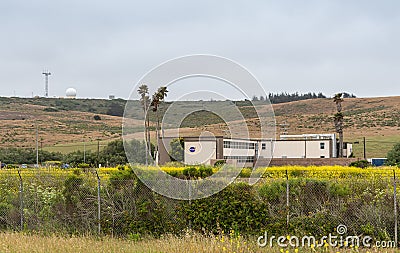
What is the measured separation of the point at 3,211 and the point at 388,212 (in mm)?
10661

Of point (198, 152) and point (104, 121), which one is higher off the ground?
point (104, 121)

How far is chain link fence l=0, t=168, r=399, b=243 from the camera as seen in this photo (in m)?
14.7

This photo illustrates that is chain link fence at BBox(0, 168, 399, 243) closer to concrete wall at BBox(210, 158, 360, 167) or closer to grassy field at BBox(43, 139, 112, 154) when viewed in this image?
concrete wall at BBox(210, 158, 360, 167)

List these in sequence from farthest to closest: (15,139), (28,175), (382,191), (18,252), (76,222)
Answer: (15,139), (28,175), (76,222), (382,191), (18,252)

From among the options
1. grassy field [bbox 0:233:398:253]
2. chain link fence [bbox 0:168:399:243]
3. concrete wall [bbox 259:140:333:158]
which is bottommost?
grassy field [bbox 0:233:398:253]

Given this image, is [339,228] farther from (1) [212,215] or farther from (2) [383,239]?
(1) [212,215]

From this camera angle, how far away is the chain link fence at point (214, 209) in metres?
14.7

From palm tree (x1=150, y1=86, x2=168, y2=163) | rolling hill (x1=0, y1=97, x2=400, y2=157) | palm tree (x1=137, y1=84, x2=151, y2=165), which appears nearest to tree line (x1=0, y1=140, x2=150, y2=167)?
rolling hill (x1=0, y1=97, x2=400, y2=157)

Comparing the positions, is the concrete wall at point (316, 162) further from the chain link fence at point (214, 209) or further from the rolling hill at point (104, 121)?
the chain link fence at point (214, 209)

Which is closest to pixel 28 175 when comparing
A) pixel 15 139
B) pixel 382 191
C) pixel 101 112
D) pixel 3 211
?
pixel 3 211

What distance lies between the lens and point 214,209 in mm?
15500

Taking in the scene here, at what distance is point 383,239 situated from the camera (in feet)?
46.2

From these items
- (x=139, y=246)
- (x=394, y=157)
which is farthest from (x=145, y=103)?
(x=394, y=157)

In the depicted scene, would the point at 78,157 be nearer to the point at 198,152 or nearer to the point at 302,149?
the point at 302,149
